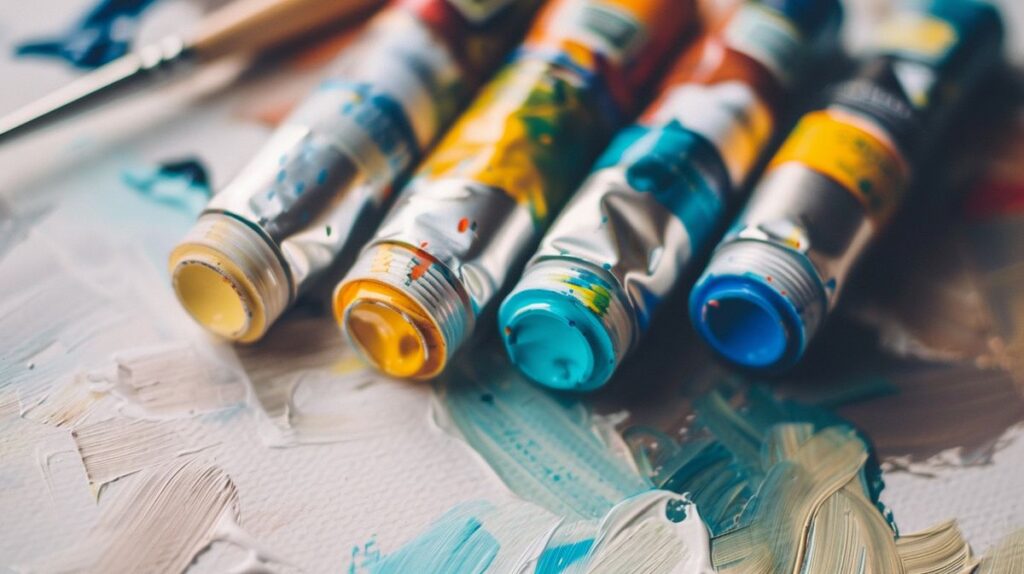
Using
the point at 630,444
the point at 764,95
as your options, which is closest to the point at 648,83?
the point at 764,95

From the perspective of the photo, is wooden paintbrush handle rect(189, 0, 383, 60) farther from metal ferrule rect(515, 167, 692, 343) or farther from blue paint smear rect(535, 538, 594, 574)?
blue paint smear rect(535, 538, 594, 574)

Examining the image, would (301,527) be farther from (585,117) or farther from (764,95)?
(764,95)

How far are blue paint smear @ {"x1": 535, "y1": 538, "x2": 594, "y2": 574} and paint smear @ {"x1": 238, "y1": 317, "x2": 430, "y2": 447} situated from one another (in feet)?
0.48

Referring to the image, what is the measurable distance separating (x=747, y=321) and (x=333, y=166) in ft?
1.11

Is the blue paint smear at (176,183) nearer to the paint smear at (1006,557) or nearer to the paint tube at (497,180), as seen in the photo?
the paint tube at (497,180)

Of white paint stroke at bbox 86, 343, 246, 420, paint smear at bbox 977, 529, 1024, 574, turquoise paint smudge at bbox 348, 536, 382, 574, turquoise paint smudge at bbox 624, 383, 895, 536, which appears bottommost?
turquoise paint smudge at bbox 348, 536, 382, 574

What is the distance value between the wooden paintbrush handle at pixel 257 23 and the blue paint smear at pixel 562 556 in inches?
22.5

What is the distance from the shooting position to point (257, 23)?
92 cm

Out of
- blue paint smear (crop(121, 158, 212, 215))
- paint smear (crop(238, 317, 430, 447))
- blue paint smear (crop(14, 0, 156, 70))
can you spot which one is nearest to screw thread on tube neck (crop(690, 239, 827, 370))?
paint smear (crop(238, 317, 430, 447))

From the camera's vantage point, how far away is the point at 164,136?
88cm

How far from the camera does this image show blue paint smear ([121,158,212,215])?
832 millimetres

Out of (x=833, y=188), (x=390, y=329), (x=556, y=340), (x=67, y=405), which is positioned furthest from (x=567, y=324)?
(x=67, y=405)

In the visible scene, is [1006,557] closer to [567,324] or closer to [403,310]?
[567,324]

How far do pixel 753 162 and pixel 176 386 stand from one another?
51 cm
